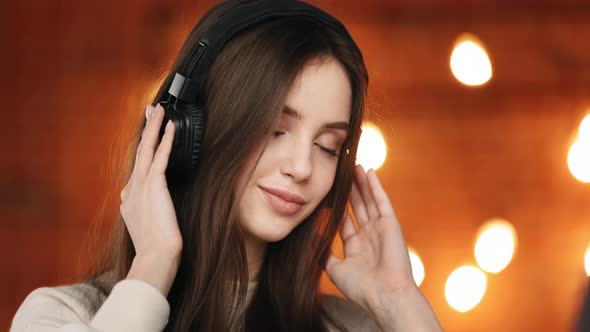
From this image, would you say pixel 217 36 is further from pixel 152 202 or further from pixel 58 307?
pixel 58 307

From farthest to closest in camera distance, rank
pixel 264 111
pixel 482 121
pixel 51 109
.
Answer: pixel 482 121, pixel 51 109, pixel 264 111

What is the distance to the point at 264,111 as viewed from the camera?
1147mm

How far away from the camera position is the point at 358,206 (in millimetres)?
1439

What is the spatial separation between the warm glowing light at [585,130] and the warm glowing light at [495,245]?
379 millimetres

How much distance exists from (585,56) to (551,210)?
1.73 feet

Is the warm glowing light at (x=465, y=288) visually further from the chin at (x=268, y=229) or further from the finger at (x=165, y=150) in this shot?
the finger at (x=165, y=150)

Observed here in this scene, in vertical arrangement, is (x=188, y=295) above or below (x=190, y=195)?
below

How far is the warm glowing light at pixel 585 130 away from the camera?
2.44 metres

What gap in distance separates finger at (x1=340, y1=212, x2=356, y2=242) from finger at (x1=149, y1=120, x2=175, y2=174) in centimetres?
44

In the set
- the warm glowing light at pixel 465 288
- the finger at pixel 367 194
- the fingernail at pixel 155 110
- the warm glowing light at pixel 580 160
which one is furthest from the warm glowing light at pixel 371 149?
the fingernail at pixel 155 110

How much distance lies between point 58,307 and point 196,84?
413 millimetres

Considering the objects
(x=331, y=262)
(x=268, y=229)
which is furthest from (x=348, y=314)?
(x=268, y=229)

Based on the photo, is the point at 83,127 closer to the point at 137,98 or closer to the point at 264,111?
the point at 137,98

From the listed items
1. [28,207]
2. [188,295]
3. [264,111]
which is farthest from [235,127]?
[28,207]
